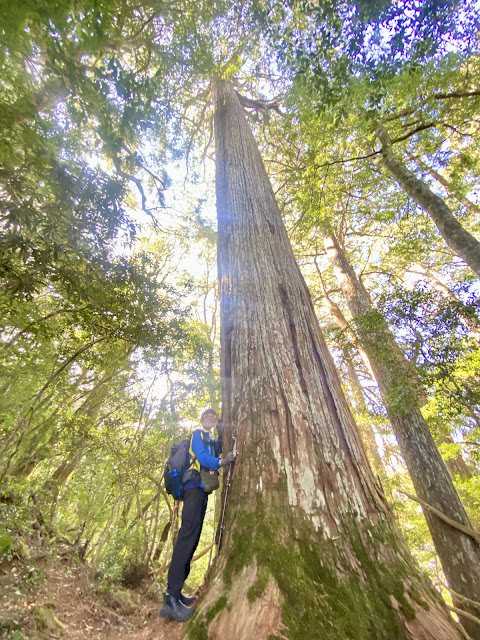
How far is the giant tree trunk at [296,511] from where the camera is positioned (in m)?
1.07

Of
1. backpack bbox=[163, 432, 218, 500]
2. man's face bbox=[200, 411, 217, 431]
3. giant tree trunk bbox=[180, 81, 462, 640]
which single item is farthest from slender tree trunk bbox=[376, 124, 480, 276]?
backpack bbox=[163, 432, 218, 500]

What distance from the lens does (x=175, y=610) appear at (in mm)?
2211

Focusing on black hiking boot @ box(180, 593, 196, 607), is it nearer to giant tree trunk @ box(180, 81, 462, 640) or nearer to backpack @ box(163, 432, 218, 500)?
backpack @ box(163, 432, 218, 500)

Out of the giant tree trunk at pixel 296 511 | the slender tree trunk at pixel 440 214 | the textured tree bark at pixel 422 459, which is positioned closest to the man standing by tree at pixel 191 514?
the giant tree trunk at pixel 296 511

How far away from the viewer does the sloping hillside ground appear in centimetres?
241

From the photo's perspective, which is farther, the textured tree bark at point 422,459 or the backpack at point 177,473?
the textured tree bark at point 422,459

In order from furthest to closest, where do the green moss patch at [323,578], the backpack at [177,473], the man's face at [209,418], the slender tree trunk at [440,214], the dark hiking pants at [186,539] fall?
1. the slender tree trunk at [440,214]
2. the man's face at [209,418]
3. the backpack at [177,473]
4. the dark hiking pants at [186,539]
5. the green moss patch at [323,578]

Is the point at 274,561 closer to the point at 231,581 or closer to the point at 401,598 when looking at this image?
the point at 231,581

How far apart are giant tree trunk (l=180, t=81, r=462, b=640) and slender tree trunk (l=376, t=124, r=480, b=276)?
309 cm

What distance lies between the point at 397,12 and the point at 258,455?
437cm

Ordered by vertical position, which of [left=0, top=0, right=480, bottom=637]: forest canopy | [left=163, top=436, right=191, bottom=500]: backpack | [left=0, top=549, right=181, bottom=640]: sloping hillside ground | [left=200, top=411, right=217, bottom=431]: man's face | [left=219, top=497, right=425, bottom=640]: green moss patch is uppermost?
A: [left=0, top=0, right=480, bottom=637]: forest canopy

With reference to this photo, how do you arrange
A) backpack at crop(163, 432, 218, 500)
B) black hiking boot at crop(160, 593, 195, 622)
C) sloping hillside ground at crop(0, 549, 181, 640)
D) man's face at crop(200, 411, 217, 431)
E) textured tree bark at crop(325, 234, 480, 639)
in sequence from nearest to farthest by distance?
1. black hiking boot at crop(160, 593, 195, 622)
2. sloping hillside ground at crop(0, 549, 181, 640)
3. backpack at crop(163, 432, 218, 500)
4. man's face at crop(200, 411, 217, 431)
5. textured tree bark at crop(325, 234, 480, 639)

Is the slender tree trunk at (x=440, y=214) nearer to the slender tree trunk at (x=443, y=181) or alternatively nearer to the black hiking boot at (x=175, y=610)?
the slender tree trunk at (x=443, y=181)

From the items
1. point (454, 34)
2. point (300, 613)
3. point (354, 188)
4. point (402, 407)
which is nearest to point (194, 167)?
point (354, 188)
